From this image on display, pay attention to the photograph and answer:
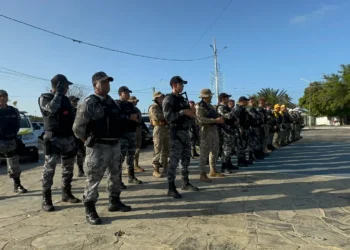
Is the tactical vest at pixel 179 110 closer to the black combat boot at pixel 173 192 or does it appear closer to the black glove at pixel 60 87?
the black combat boot at pixel 173 192

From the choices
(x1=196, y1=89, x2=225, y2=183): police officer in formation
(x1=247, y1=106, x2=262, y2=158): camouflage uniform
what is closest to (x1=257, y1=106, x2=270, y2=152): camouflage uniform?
(x1=247, y1=106, x2=262, y2=158): camouflage uniform

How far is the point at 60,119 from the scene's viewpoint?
4516mm

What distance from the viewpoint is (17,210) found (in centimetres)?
453

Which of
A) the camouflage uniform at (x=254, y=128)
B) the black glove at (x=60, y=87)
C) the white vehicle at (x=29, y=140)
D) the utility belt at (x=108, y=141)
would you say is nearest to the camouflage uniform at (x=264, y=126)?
the camouflage uniform at (x=254, y=128)

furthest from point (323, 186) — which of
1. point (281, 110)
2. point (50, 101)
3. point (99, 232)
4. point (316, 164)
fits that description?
point (281, 110)

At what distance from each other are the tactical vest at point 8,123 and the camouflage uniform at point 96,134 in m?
2.33

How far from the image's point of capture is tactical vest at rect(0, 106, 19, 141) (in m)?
5.43

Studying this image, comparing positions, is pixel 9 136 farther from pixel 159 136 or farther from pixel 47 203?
pixel 159 136

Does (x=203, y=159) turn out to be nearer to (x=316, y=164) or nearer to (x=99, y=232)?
(x=99, y=232)

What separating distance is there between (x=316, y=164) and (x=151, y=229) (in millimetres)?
5939

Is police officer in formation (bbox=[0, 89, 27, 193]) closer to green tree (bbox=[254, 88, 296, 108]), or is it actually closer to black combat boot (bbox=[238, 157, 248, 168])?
black combat boot (bbox=[238, 157, 248, 168])

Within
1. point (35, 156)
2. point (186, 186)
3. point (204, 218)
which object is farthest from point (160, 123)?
point (35, 156)

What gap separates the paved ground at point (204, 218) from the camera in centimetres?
328

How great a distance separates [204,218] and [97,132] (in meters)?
1.75
